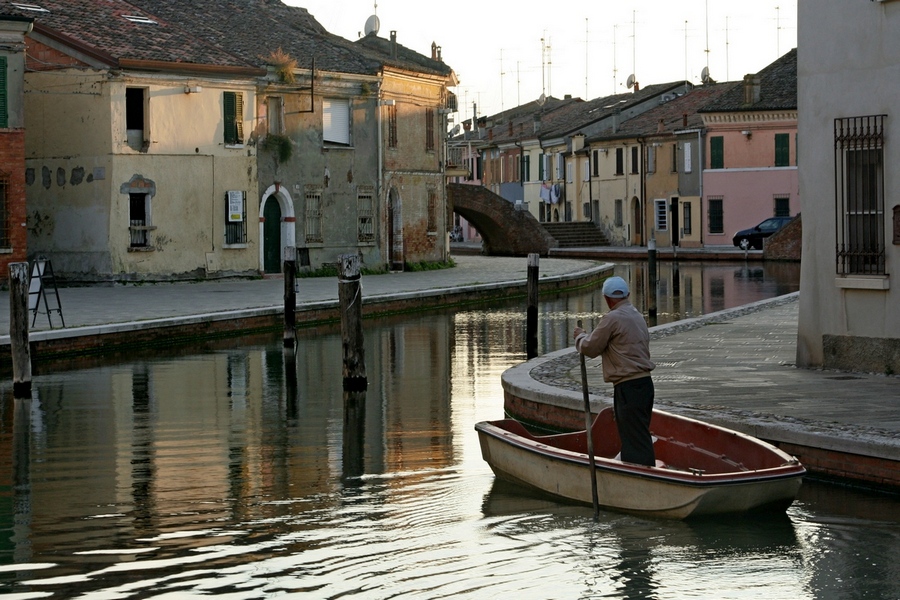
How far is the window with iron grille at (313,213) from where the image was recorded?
42.5 metres

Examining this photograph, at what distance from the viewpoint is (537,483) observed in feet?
37.0

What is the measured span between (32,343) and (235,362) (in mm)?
2987

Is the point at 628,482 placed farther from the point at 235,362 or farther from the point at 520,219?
the point at 520,219

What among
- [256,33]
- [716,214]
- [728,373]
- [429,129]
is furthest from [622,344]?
[716,214]

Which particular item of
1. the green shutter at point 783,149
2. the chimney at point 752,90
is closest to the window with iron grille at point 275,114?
the chimney at point 752,90

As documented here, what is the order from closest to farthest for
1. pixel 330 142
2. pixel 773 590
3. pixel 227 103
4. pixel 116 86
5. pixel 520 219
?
pixel 773 590 < pixel 116 86 < pixel 227 103 < pixel 330 142 < pixel 520 219

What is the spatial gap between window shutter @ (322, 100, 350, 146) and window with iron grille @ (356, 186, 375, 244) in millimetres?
1612

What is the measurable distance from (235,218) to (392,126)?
849 cm

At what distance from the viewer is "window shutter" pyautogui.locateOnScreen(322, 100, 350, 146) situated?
43.3 m

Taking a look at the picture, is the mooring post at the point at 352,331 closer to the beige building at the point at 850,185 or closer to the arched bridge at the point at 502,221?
the beige building at the point at 850,185

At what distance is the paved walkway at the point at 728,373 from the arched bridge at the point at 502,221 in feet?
93.6

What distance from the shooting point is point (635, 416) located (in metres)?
10.6

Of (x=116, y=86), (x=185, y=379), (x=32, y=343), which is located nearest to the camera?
(x=185, y=379)

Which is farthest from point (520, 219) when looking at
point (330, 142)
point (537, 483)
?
point (537, 483)
